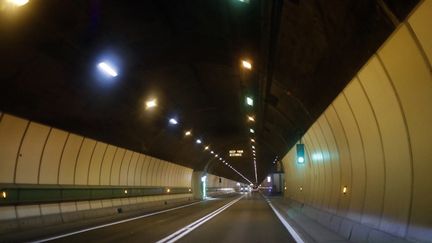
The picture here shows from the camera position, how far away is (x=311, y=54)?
49.1 ft

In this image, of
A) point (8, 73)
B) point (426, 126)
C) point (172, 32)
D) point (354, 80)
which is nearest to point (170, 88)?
point (172, 32)

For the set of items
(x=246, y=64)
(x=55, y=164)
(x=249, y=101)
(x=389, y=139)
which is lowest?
(x=389, y=139)

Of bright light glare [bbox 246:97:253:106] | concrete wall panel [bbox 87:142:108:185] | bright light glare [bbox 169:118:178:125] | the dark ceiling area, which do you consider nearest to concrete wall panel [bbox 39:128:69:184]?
the dark ceiling area

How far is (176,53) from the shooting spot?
19.8 m

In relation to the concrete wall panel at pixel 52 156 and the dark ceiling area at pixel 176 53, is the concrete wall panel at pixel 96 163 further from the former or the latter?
the concrete wall panel at pixel 52 156

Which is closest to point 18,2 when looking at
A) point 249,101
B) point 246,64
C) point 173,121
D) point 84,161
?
point 246,64

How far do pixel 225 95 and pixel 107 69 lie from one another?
37.8 ft

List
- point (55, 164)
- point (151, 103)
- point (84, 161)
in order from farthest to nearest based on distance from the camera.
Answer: point (84, 161)
point (151, 103)
point (55, 164)

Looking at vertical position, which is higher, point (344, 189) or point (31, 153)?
point (31, 153)

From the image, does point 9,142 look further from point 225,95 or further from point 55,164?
point 225,95

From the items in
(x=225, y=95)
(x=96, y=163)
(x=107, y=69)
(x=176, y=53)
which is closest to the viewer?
(x=107, y=69)

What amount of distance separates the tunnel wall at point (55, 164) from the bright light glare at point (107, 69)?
12.8 feet

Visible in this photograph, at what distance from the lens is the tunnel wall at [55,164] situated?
64.7 ft

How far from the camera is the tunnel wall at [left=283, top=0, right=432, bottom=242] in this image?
29.6 ft
